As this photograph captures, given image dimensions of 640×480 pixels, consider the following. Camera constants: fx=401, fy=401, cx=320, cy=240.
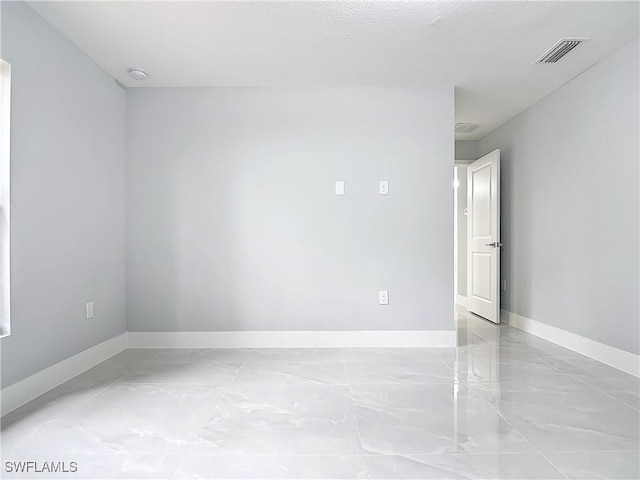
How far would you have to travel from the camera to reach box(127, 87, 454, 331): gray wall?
341 cm

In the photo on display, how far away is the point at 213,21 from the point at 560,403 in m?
2.94

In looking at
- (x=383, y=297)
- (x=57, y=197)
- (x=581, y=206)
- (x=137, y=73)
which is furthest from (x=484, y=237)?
(x=57, y=197)

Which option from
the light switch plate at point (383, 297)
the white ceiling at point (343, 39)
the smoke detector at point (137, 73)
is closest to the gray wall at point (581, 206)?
the white ceiling at point (343, 39)

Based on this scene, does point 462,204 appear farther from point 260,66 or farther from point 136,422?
point 136,422

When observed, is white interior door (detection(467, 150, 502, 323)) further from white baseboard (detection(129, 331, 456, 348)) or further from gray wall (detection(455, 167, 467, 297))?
white baseboard (detection(129, 331, 456, 348))

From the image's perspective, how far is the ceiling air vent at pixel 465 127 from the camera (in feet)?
14.8

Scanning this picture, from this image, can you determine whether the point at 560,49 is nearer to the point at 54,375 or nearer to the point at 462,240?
the point at 462,240

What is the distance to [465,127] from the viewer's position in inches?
183

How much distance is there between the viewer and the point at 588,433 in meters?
1.80

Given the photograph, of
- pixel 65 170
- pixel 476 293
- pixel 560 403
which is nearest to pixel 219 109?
pixel 65 170

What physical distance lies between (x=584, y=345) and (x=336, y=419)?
231 centimetres

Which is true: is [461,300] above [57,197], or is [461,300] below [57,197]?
below

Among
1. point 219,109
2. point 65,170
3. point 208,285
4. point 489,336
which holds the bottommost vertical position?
point 489,336

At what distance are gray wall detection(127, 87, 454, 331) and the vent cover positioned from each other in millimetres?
773
